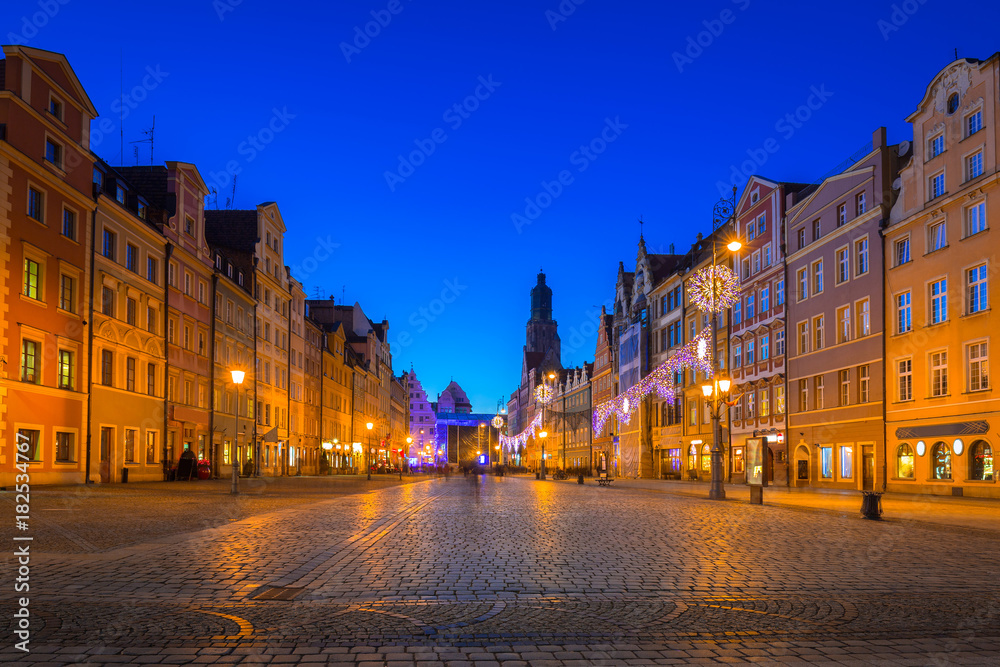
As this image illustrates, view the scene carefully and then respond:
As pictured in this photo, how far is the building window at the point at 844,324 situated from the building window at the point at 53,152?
34058 mm

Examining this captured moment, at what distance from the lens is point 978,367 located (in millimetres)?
32438

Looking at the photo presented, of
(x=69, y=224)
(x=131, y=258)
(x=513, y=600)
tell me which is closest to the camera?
(x=513, y=600)

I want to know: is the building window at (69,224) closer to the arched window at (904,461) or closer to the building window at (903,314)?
the building window at (903,314)

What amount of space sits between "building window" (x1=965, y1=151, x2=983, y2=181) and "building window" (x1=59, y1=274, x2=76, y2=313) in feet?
111

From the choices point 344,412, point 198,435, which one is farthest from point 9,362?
point 344,412

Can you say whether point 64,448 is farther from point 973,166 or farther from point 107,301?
point 973,166

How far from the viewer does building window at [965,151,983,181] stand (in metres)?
32.7

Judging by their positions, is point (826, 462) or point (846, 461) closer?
point (846, 461)

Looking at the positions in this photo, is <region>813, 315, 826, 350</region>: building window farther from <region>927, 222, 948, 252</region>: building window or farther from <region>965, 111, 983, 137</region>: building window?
<region>965, 111, 983, 137</region>: building window

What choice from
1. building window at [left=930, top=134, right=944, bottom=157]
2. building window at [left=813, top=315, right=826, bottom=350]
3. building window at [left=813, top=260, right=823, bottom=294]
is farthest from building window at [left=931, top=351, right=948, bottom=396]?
building window at [left=813, top=260, right=823, bottom=294]

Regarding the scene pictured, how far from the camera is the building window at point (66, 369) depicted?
110 feet

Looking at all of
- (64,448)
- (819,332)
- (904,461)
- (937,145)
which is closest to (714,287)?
(937,145)

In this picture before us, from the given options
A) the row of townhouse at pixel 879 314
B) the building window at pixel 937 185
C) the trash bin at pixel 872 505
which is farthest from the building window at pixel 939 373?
the trash bin at pixel 872 505

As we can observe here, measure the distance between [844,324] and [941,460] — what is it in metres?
9.68
